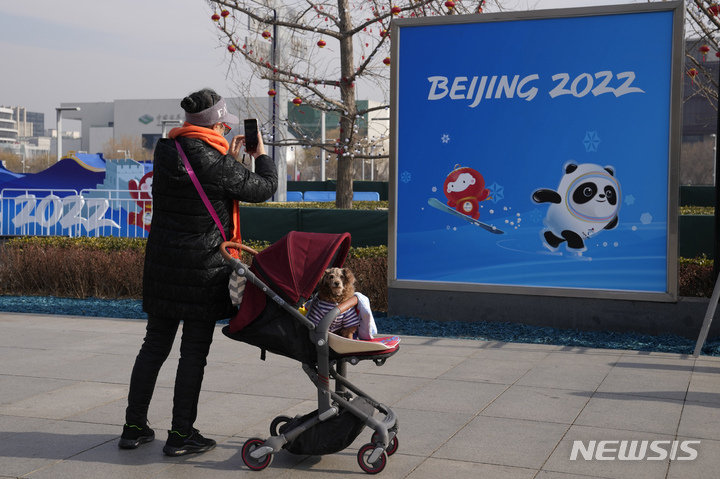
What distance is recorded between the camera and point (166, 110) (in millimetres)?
103688

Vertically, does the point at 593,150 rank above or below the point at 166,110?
below

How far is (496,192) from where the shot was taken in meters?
9.06

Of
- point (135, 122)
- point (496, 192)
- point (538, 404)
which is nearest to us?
point (538, 404)

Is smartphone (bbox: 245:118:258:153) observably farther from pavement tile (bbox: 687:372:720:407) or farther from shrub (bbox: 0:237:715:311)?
shrub (bbox: 0:237:715:311)

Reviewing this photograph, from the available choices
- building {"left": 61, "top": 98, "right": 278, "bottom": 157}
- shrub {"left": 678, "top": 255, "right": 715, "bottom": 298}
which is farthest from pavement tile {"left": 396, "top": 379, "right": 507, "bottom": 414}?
building {"left": 61, "top": 98, "right": 278, "bottom": 157}

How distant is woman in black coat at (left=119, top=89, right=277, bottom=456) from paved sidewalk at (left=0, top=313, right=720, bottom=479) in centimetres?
35

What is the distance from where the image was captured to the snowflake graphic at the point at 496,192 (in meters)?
9.04

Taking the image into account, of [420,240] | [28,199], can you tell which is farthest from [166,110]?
[420,240]

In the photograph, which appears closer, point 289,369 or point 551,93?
point 289,369

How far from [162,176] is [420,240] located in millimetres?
5018

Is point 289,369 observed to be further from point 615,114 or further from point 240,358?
point 615,114

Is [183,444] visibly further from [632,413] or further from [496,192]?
[496,192]

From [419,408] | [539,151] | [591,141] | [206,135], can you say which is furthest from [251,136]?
[591,141]

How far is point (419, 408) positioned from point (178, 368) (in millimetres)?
1834
